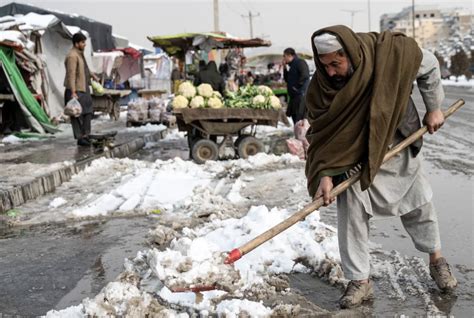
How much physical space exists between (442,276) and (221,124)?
21.5 feet

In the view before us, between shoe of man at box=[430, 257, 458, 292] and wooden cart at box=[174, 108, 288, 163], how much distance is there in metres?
6.36

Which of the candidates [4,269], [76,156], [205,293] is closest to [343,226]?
[205,293]

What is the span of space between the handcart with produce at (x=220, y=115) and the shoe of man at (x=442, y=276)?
6.37 metres

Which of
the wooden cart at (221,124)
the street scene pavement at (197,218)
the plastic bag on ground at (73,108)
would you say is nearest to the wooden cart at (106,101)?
the street scene pavement at (197,218)

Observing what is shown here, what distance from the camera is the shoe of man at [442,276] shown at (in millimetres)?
3602

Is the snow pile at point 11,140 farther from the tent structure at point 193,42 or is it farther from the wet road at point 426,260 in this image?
the wet road at point 426,260

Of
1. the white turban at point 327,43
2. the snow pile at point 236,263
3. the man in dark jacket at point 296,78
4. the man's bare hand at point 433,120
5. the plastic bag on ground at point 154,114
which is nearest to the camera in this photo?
the white turban at point 327,43

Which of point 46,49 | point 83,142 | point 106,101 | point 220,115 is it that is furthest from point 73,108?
point 106,101

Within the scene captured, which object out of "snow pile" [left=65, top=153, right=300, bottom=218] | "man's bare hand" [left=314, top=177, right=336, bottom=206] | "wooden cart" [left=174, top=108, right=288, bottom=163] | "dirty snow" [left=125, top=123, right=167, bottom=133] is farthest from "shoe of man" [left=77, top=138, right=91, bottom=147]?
"man's bare hand" [left=314, top=177, right=336, bottom=206]

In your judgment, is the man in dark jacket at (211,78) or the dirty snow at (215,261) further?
the man in dark jacket at (211,78)

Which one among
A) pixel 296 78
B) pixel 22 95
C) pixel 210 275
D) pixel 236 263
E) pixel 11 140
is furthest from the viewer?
pixel 22 95

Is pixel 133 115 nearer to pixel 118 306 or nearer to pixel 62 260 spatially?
pixel 62 260

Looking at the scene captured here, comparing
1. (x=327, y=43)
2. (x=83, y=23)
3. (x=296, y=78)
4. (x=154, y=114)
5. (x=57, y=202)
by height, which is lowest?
(x=154, y=114)

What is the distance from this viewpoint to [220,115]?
9734mm
